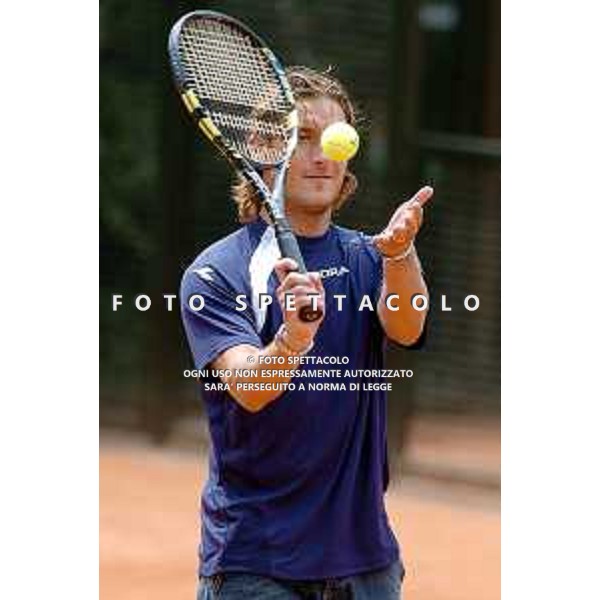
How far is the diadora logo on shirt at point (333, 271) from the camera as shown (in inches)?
130

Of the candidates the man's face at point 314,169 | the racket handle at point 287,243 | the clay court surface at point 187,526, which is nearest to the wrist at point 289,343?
the racket handle at point 287,243

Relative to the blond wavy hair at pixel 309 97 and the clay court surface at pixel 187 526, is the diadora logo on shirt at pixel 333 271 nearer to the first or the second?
the blond wavy hair at pixel 309 97

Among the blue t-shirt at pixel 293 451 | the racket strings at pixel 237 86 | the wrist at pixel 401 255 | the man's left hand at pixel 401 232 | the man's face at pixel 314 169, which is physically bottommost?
the blue t-shirt at pixel 293 451

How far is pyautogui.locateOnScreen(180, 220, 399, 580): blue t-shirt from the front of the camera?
3189 mm

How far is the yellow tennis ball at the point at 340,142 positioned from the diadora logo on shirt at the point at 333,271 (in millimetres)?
208

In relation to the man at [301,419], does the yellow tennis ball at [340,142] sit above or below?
above

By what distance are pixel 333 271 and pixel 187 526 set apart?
10.6 ft

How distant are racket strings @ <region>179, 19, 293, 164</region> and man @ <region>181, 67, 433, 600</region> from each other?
0.26 metres

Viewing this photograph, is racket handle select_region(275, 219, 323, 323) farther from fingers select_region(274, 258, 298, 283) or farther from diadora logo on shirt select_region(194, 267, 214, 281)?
diadora logo on shirt select_region(194, 267, 214, 281)

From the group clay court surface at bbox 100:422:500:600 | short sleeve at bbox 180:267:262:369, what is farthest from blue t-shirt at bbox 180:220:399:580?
clay court surface at bbox 100:422:500:600

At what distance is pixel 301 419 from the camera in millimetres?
3215

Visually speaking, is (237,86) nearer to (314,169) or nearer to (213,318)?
(314,169)

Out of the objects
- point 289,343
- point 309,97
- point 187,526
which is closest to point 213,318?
point 289,343
